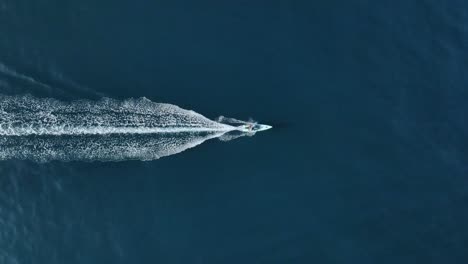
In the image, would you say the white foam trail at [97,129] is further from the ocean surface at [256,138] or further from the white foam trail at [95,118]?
the ocean surface at [256,138]

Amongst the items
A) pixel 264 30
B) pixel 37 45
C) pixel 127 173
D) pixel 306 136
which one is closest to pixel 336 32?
pixel 264 30

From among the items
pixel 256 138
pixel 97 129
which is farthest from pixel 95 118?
pixel 256 138

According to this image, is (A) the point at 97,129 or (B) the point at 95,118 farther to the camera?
(B) the point at 95,118

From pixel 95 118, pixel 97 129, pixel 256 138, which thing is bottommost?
pixel 256 138

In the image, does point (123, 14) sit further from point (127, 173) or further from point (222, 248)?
point (222, 248)

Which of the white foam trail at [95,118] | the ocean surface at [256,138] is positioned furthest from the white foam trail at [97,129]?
the ocean surface at [256,138]

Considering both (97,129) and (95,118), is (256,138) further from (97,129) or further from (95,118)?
(95,118)
